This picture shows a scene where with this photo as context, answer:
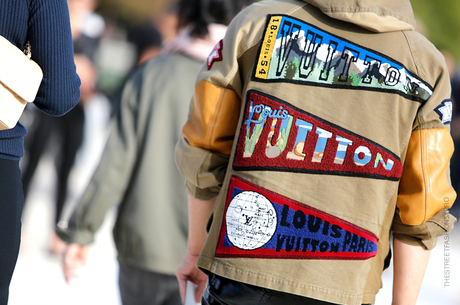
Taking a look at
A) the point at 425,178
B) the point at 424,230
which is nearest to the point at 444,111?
the point at 425,178

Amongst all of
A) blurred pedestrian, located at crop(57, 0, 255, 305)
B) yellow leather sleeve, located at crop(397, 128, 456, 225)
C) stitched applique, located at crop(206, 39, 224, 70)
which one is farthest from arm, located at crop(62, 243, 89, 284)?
yellow leather sleeve, located at crop(397, 128, 456, 225)

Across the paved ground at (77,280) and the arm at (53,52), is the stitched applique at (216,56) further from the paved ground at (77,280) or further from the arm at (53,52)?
the paved ground at (77,280)

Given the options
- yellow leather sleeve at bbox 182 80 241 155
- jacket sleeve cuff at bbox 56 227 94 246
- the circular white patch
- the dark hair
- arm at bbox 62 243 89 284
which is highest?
the dark hair

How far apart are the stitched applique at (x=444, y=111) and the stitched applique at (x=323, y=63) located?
6cm

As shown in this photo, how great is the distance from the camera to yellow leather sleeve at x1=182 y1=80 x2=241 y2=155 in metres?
1.43

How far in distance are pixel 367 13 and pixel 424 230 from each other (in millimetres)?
657

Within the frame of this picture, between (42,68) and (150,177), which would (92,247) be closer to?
(150,177)

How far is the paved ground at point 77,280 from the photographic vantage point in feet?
11.3

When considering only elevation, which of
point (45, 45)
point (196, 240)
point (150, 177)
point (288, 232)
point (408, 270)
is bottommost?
point (150, 177)

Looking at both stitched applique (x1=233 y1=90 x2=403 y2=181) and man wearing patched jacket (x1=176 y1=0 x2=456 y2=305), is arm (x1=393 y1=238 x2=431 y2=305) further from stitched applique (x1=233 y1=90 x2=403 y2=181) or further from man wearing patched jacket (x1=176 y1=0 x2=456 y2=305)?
stitched applique (x1=233 y1=90 x2=403 y2=181)

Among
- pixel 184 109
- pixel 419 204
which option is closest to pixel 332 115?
pixel 419 204

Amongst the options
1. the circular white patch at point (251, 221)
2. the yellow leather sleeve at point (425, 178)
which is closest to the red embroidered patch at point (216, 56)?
the circular white patch at point (251, 221)

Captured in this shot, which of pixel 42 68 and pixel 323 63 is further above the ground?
pixel 323 63

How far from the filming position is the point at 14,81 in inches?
47.7
